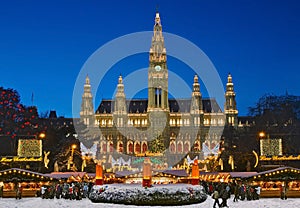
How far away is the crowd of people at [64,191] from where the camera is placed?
110 feet

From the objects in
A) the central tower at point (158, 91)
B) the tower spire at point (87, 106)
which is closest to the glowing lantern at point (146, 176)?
the central tower at point (158, 91)

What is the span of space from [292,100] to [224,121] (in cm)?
4569

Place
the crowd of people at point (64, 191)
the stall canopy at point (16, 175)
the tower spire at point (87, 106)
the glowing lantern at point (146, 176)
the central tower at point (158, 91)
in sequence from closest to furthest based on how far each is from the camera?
1. the glowing lantern at point (146, 176)
2. the stall canopy at point (16, 175)
3. the crowd of people at point (64, 191)
4. the central tower at point (158, 91)
5. the tower spire at point (87, 106)

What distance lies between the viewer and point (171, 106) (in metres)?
124

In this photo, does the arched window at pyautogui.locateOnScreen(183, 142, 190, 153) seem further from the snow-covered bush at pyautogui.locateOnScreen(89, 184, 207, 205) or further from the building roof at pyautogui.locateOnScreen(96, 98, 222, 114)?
the snow-covered bush at pyautogui.locateOnScreen(89, 184, 207, 205)

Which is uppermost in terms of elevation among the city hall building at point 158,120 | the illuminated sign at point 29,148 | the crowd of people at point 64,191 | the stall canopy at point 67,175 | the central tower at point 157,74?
the central tower at point 157,74

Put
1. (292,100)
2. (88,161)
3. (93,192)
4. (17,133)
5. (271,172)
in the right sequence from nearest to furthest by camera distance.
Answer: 1. (93,192)
2. (271,172)
3. (17,133)
4. (88,161)
5. (292,100)

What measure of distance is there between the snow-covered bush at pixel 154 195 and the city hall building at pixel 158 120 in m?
83.1

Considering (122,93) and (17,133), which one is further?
(122,93)

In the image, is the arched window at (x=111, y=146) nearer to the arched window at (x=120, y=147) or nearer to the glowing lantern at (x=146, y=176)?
the arched window at (x=120, y=147)

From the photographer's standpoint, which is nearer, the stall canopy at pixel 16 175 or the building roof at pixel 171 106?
the stall canopy at pixel 16 175

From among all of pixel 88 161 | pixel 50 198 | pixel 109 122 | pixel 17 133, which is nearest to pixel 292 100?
pixel 88 161

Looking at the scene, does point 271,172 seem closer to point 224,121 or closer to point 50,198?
point 50,198

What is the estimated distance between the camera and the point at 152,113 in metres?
113
